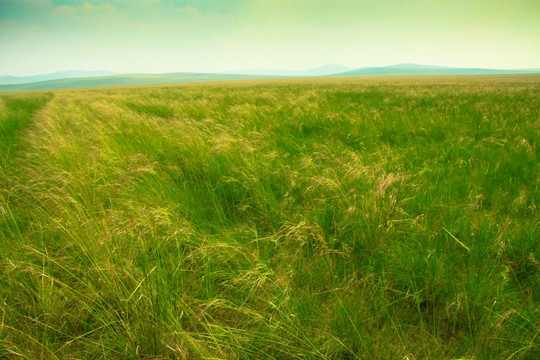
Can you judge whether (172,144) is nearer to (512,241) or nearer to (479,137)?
(512,241)

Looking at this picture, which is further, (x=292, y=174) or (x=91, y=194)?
(x=292, y=174)

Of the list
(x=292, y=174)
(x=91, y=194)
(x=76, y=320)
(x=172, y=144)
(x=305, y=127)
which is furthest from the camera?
(x=305, y=127)

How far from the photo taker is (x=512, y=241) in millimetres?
1897

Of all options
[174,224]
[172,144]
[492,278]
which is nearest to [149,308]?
[174,224]

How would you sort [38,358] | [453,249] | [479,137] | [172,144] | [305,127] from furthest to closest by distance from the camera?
[305,127]
[479,137]
[172,144]
[453,249]
[38,358]

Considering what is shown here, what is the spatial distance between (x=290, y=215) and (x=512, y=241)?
5.20ft

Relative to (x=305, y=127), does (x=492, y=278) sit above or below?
below

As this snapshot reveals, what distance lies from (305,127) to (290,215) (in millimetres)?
4404

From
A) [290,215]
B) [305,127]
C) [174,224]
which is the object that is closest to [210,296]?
[174,224]

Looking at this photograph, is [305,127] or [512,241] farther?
[305,127]

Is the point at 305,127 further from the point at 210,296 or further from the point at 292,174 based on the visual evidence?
the point at 210,296

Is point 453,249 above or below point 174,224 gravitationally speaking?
below

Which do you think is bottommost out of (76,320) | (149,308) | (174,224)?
(76,320)

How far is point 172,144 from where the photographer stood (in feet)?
14.3
